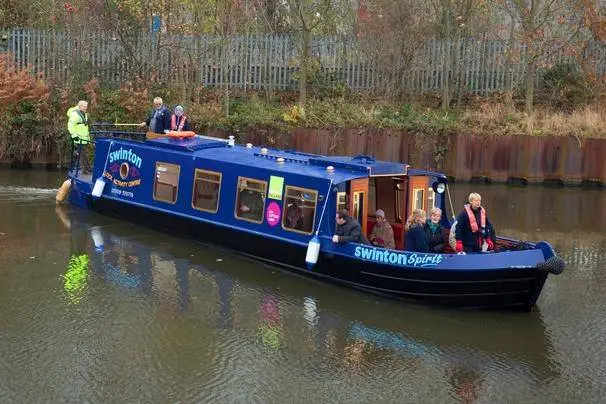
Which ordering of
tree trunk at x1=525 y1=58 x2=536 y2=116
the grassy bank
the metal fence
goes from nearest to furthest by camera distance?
the grassy bank, tree trunk at x1=525 y1=58 x2=536 y2=116, the metal fence

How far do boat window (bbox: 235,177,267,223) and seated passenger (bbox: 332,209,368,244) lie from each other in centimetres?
189

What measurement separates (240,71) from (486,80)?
29.0 ft

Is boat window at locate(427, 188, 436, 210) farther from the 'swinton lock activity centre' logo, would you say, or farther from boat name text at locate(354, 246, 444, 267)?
the 'swinton lock activity centre' logo

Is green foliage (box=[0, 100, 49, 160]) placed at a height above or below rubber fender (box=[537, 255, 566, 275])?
above

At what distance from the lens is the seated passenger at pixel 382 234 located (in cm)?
1319

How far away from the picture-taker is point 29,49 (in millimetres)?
28328

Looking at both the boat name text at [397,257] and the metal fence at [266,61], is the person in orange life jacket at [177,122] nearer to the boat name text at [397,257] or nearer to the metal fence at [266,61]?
the boat name text at [397,257]

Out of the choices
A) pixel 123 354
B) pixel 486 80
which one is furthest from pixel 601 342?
pixel 486 80

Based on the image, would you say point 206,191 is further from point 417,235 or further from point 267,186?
point 417,235

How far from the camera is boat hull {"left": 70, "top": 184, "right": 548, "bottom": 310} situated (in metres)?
11.7

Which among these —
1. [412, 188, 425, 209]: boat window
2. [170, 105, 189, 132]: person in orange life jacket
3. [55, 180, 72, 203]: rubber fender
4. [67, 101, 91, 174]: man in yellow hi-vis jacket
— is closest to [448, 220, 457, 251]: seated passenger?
[412, 188, 425, 209]: boat window

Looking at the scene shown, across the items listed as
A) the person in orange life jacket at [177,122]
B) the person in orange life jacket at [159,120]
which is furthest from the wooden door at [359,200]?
the person in orange life jacket at [159,120]

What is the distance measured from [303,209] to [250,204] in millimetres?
1402

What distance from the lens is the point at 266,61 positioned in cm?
2925
